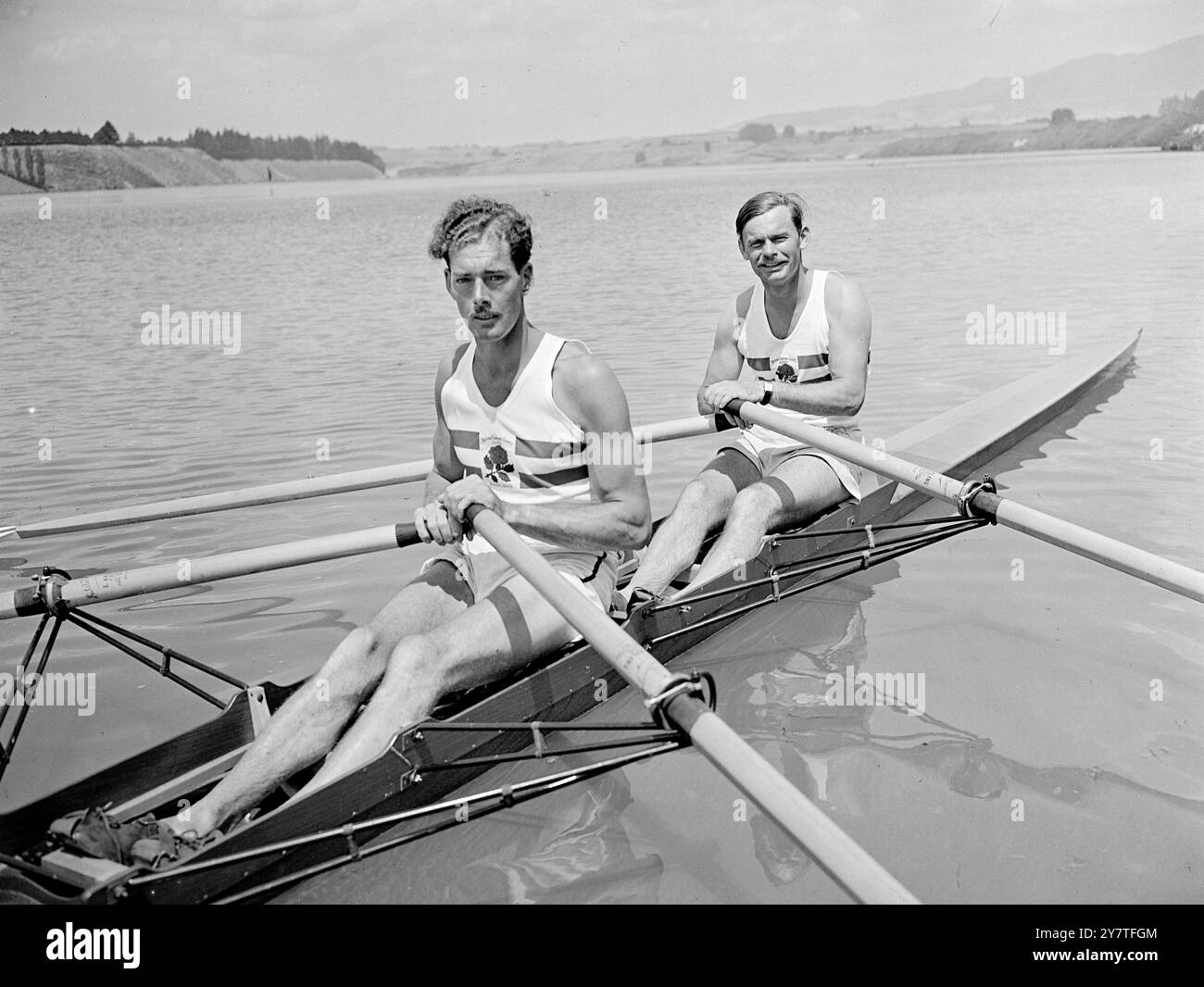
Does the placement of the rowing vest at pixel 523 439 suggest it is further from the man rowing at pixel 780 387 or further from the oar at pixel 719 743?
the man rowing at pixel 780 387

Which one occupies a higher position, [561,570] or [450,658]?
[561,570]

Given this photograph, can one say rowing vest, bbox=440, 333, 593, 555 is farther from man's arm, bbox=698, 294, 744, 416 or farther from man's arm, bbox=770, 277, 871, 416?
man's arm, bbox=698, 294, 744, 416

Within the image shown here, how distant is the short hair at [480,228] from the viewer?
12.0 ft

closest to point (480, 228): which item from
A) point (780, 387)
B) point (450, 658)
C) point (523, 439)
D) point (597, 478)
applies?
point (523, 439)

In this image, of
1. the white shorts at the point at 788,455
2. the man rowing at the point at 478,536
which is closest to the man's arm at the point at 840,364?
the white shorts at the point at 788,455

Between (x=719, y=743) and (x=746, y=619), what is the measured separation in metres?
2.37

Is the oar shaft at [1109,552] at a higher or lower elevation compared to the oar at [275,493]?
lower

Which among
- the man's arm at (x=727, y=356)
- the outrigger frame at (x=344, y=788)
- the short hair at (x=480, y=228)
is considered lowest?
the outrigger frame at (x=344, y=788)

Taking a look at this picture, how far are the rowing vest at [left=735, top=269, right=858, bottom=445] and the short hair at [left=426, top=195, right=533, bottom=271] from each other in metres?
2.04

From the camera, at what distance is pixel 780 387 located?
5332 millimetres

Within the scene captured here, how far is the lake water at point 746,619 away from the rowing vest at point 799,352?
851mm

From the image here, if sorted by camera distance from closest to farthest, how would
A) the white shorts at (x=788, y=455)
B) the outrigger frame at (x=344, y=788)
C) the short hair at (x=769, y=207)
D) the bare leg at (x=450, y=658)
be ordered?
the outrigger frame at (x=344, y=788) → the bare leg at (x=450, y=658) → the short hair at (x=769, y=207) → the white shorts at (x=788, y=455)

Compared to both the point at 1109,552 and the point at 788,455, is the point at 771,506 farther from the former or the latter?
the point at 1109,552

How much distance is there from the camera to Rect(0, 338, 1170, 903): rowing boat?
2936mm
